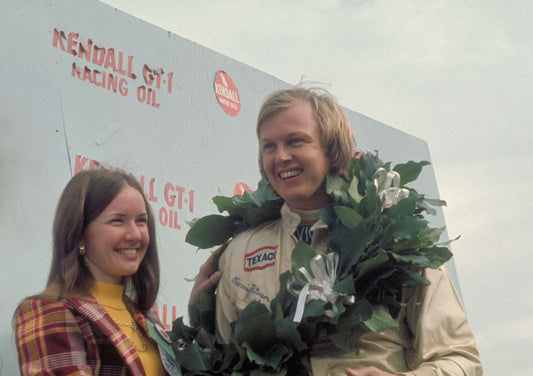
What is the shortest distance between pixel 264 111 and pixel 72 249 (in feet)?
2.17

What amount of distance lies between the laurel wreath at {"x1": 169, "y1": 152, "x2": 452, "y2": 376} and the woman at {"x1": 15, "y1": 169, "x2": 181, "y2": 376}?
0.16 m

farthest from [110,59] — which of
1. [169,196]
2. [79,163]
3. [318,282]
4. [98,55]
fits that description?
[318,282]

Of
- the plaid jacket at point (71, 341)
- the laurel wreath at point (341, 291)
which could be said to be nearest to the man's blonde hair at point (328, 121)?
the laurel wreath at point (341, 291)

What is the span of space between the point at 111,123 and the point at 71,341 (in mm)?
1296

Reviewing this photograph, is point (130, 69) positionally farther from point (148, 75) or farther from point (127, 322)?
point (127, 322)

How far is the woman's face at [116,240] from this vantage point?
182cm

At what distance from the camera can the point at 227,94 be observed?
3445 mm

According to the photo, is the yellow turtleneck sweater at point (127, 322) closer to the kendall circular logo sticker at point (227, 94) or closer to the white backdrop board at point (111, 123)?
the white backdrop board at point (111, 123)

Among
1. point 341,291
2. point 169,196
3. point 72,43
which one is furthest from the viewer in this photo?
point 169,196

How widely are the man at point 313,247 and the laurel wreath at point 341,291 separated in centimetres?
5

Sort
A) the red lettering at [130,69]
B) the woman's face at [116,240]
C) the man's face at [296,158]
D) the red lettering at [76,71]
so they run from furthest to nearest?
the red lettering at [130,69]
the red lettering at [76,71]
the man's face at [296,158]
the woman's face at [116,240]

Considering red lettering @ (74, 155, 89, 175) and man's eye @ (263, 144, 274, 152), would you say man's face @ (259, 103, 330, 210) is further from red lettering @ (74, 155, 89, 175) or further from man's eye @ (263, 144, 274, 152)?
red lettering @ (74, 155, 89, 175)

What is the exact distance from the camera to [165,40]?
3.13 metres

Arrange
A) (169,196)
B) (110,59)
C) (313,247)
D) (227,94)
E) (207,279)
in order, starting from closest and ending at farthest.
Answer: (313,247), (207,279), (110,59), (169,196), (227,94)
